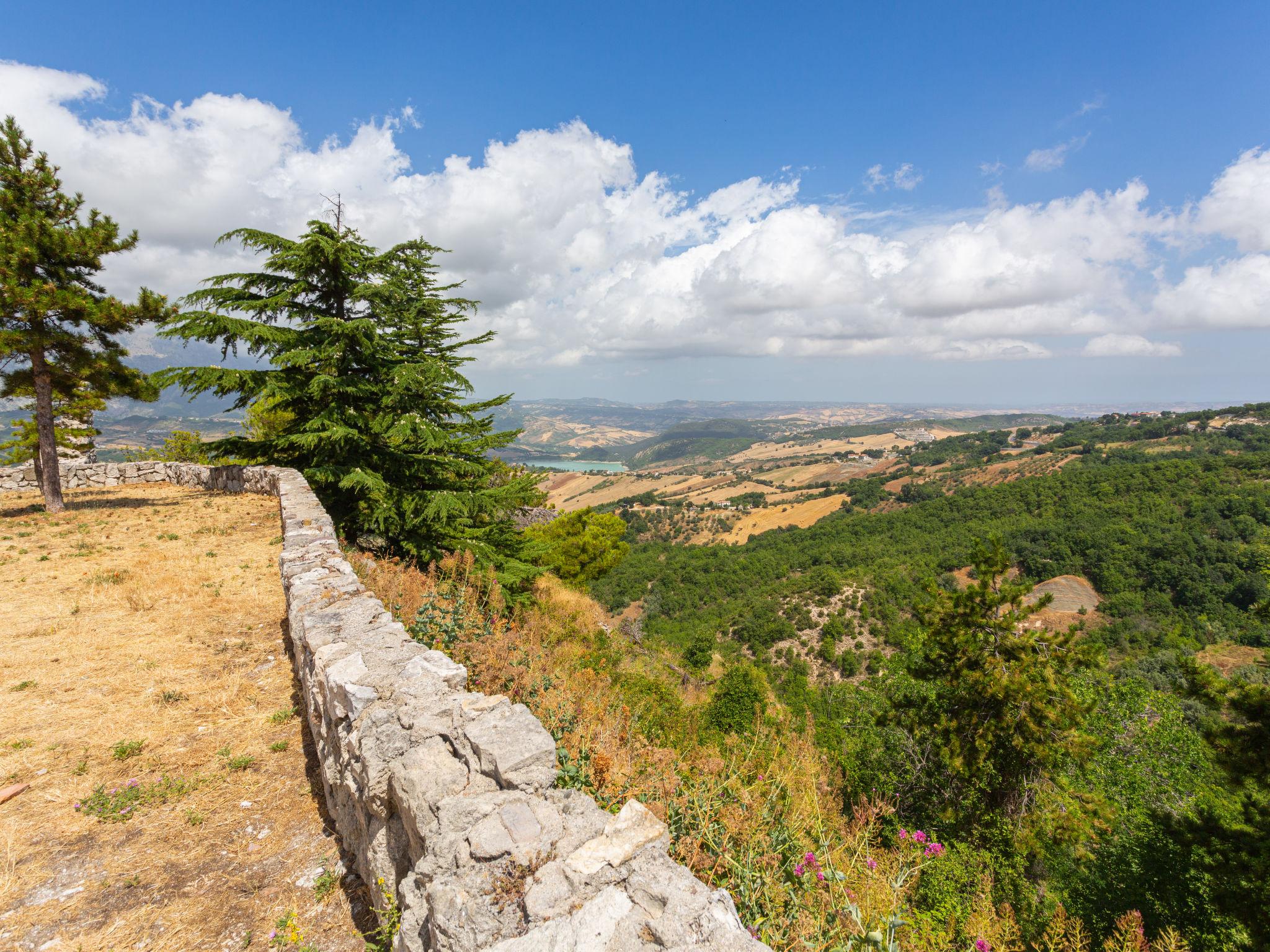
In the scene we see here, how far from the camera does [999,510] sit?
216 ft

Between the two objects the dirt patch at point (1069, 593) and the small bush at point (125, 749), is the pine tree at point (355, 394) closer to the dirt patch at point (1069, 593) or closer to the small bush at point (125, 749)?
the small bush at point (125, 749)

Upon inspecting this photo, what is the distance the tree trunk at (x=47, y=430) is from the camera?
11492 millimetres

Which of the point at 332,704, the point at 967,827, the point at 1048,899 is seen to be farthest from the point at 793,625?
the point at 332,704

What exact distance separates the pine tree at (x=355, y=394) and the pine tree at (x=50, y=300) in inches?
130

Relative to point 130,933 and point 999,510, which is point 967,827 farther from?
point 999,510

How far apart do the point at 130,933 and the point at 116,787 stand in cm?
149

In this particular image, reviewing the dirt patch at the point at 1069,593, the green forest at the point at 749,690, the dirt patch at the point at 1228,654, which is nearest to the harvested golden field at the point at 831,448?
the dirt patch at the point at 1069,593

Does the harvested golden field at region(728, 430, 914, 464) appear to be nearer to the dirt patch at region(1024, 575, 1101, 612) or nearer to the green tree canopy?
the dirt patch at region(1024, 575, 1101, 612)

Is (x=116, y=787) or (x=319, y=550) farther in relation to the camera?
(x=319, y=550)

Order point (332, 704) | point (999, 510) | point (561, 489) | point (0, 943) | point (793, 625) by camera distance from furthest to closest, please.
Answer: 1. point (561, 489)
2. point (999, 510)
3. point (793, 625)
4. point (332, 704)
5. point (0, 943)

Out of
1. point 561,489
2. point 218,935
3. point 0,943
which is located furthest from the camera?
point 561,489

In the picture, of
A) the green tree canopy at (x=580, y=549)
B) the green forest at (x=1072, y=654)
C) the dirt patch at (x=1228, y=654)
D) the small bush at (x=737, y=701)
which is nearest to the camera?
the green forest at (x=1072, y=654)

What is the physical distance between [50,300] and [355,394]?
733 cm

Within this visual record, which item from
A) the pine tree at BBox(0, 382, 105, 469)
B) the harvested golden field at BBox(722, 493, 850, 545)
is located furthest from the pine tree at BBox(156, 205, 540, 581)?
the harvested golden field at BBox(722, 493, 850, 545)
